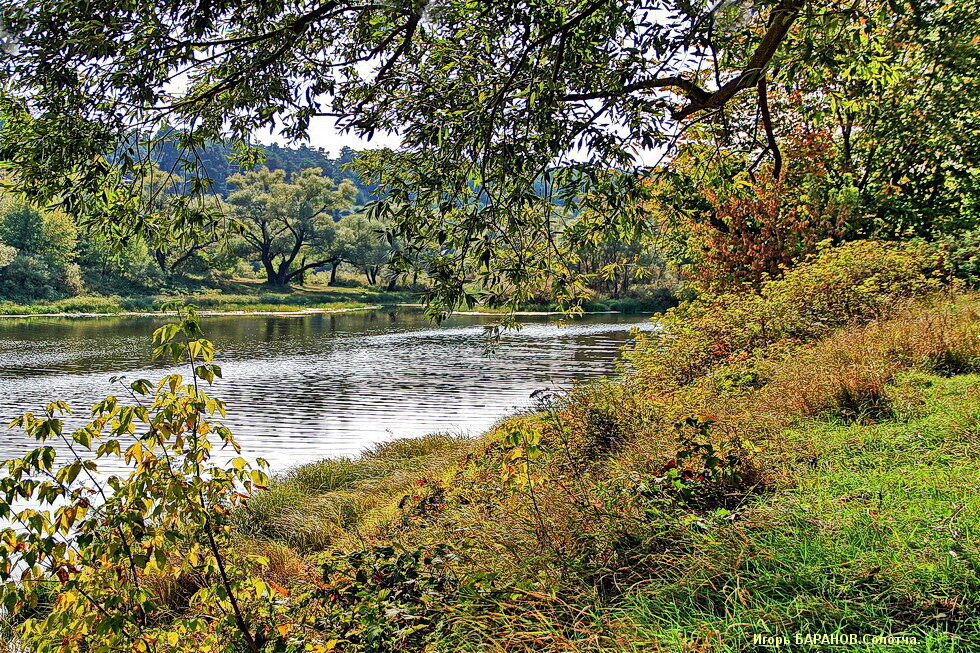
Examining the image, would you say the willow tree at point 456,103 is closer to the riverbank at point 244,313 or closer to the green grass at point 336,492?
the green grass at point 336,492

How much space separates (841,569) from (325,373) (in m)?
19.8

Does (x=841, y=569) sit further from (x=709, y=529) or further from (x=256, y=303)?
(x=256, y=303)

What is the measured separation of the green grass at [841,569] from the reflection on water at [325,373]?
9.01m

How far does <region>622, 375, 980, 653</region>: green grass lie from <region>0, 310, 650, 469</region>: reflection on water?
9.01 metres

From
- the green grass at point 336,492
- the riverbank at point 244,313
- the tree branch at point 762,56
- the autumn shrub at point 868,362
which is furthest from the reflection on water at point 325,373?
the tree branch at point 762,56

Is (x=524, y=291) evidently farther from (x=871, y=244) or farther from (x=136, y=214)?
(x=871, y=244)

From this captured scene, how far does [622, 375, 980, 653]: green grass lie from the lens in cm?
245

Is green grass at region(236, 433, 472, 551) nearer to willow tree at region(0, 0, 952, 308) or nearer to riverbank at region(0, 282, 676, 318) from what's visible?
willow tree at region(0, 0, 952, 308)

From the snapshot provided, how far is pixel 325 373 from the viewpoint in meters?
21.2

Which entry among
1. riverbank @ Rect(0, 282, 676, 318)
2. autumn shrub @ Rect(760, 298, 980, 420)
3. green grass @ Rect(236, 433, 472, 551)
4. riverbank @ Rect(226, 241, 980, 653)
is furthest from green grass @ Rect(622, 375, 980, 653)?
riverbank @ Rect(0, 282, 676, 318)

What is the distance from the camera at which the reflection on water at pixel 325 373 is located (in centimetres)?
1351

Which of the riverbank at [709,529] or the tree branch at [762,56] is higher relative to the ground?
the tree branch at [762,56]

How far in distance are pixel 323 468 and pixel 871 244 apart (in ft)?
30.9

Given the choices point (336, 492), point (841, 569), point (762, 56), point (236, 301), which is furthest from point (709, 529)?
point (236, 301)
